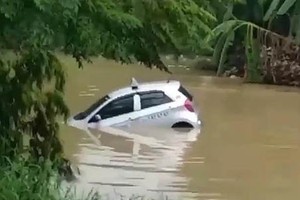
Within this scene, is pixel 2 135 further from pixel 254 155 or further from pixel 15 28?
pixel 254 155

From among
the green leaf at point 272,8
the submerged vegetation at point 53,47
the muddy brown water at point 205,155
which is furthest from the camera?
the green leaf at point 272,8

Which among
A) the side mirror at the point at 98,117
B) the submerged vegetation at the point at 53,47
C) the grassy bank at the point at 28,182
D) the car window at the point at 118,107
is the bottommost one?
the side mirror at the point at 98,117

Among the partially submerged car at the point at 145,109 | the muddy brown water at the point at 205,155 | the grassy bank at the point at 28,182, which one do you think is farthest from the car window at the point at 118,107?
Result: the grassy bank at the point at 28,182

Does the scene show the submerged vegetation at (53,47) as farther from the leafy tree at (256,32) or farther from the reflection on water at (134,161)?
the leafy tree at (256,32)

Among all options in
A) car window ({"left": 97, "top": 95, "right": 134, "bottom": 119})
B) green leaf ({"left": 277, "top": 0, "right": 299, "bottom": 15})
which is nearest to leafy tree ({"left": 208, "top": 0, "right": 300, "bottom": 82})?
green leaf ({"left": 277, "top": 0, "right": 299, "bottom": 15})

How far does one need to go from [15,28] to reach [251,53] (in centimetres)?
3176

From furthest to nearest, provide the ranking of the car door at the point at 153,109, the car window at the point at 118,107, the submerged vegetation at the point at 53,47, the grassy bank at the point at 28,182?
the car door at the point at 153,109 < the car window at the point at 118,107 < the grassy bank at the point at 28,182 < the submerged vegetation at the point at 53,47

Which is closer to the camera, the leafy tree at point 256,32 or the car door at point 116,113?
the car door at point 116,113

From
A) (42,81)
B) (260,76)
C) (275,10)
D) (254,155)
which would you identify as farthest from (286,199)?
(275,10)

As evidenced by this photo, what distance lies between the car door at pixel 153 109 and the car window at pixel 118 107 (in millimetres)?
277

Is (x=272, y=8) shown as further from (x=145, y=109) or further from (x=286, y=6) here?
(x=145, y=109)

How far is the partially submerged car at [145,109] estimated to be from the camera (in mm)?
22453

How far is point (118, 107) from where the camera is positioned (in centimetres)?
2264

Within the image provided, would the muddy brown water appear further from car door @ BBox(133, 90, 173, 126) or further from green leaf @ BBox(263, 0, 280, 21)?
green leaf @ BBox(263, 0, 280, 21)
